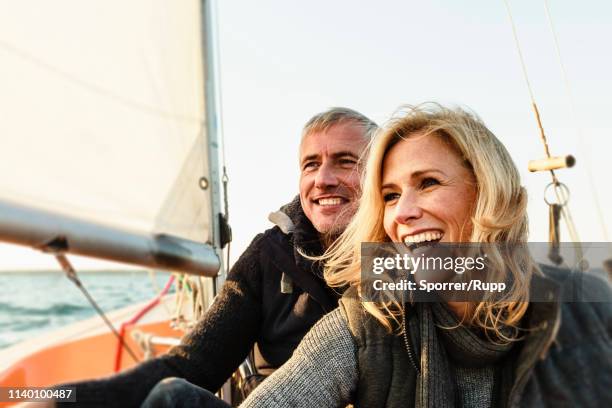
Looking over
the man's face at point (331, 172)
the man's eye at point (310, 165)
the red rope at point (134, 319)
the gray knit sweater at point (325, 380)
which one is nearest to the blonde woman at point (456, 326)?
the gray knit sweater at point (325, 380)

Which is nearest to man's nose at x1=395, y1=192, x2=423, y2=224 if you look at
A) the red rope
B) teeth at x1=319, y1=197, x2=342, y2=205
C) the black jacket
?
the black jacket

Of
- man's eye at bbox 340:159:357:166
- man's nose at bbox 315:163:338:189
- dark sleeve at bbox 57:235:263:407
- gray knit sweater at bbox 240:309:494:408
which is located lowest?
gray knit sweater at bbox 240:309:494:408

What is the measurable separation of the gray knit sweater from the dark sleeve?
11.9 inches

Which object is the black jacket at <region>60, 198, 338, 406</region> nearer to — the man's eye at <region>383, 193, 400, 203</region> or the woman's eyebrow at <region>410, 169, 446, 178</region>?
the man's eye at <region>383, 193, 400, 203</region>

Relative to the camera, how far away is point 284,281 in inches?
64.7

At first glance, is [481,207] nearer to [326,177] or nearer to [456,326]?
[456,326]

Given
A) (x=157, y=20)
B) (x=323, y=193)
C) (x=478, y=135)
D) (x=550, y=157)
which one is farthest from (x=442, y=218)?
Result: (x=157, y=20)

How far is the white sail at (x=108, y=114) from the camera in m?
1.27

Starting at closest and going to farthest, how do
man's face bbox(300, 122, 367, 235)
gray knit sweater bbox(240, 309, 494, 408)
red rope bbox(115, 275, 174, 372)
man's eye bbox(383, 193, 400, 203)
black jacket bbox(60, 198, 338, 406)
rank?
1. gray knit sweater bbox(240, 309, 494, 408)
2. man's eye bbox(383, 193, 400, 203)
3. black jacket bbox(60, 198, 338, 406)
4. man's face bbox(300, 122, 367, 235)
5. red rope bbox(115, 275, 174, 372)

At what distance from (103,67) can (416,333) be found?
995 mm

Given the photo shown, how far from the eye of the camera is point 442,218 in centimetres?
116

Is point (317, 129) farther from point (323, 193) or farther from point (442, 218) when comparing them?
point (442, 218)

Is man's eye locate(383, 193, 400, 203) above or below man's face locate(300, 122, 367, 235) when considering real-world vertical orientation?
below

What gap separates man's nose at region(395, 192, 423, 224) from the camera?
117 centimetres
